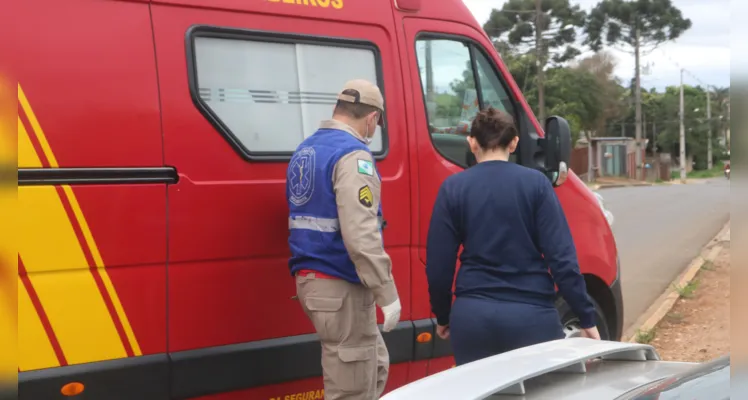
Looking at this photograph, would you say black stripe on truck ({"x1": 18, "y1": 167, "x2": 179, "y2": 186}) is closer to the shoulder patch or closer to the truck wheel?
the shoulder patch

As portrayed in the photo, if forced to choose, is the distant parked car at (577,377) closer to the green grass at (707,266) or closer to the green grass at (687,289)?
the green grass at (687,289)

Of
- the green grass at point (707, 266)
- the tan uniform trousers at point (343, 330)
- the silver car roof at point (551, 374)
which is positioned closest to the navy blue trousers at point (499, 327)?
the tan uniform trousers at point (343, 330)

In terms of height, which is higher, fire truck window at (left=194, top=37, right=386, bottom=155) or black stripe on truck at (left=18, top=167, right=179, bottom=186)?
fire truck window at (left=194, top=37, right=386, bottom=155)

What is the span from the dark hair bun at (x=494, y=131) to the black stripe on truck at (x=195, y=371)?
124 centimetres

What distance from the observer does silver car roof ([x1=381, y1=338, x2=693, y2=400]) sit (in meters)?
1.99

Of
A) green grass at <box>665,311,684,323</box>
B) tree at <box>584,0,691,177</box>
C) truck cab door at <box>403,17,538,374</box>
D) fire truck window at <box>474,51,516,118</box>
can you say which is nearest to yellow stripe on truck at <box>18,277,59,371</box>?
truck cab door at <box>403,17,538,374</box>

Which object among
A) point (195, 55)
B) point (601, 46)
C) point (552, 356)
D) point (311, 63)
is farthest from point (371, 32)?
point (601, 46)

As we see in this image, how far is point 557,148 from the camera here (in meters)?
4.25

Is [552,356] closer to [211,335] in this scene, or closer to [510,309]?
[510,309]

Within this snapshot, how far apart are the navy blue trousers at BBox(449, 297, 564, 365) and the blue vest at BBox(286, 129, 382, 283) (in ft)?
1.72

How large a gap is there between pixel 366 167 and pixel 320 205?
0.86ft

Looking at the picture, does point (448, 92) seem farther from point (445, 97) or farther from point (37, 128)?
point (37, 128)

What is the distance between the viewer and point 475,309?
3.18 meters

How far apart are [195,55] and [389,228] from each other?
4.33ft
